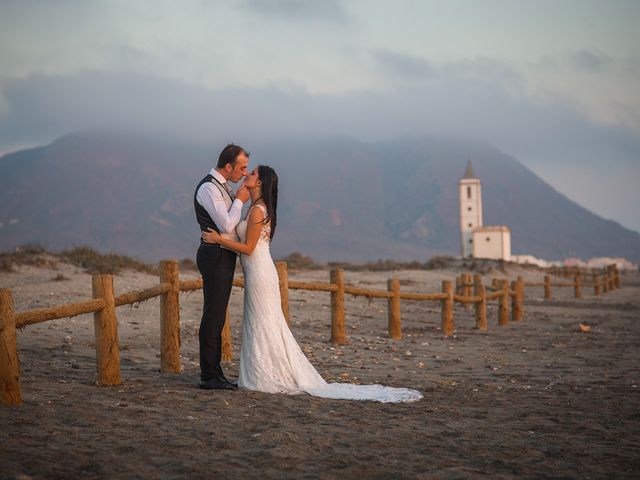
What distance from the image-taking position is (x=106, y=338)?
8461 mm

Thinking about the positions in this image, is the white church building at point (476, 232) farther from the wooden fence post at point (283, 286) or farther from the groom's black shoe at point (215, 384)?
the groom's black shoe at point (215, 384)

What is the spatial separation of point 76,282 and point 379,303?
7162mm

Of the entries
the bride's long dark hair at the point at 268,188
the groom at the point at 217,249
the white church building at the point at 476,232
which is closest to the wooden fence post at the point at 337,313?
the groom at the point at 217,249

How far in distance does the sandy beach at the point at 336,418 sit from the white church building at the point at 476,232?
7853cm

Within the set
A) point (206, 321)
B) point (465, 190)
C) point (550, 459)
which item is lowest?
point (550, 459)

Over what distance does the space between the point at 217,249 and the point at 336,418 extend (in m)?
2.02

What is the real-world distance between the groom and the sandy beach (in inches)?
12.1

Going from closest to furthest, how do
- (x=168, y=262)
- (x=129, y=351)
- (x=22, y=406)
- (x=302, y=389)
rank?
(x=22, y=406) → (x=302, y=389) → (x=168, y=262) → (x=129, y=351)

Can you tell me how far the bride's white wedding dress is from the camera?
8.58 metres

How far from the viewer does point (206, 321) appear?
8.62 metres

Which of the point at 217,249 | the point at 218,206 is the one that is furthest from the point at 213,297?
the point at 218,206

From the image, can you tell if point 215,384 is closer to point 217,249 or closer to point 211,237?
point 217,249

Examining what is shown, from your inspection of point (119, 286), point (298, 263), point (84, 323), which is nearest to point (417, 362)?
point (84, 323)

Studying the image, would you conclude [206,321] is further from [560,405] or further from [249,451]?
[560,405]
